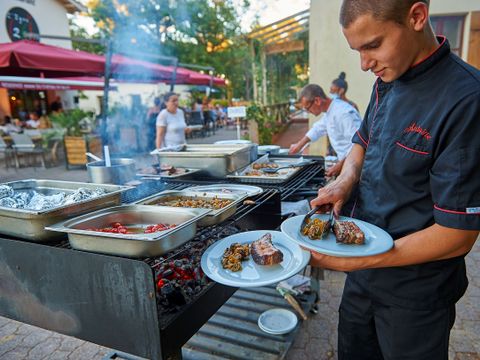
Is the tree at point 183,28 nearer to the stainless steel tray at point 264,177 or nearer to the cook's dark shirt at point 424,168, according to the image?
the stainless steel tray at point 264,177

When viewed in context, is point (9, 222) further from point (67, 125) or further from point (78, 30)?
point (78, 30)

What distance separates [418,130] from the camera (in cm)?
127

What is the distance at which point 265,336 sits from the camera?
2818 millimetres

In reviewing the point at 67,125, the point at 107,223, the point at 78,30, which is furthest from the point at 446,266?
the point at 78,30

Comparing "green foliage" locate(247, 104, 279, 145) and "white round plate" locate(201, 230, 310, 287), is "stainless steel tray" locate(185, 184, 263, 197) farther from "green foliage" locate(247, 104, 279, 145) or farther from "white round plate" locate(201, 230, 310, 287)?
"green foliage" locate(247, 104, 279, 145)

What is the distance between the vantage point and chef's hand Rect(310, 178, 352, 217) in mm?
1633

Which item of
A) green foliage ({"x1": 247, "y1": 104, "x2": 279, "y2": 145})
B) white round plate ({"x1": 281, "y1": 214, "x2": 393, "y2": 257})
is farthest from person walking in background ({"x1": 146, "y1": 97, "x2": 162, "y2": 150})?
white round plate ({"x1": 281, "y1": 214, "x2": 393, "y2": 257})

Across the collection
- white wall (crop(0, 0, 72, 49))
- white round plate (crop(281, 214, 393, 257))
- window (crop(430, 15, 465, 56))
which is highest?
white wall (crop(0, 0, 72, 49))

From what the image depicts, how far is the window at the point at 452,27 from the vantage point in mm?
6430

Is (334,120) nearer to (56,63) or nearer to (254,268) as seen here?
(254,268)

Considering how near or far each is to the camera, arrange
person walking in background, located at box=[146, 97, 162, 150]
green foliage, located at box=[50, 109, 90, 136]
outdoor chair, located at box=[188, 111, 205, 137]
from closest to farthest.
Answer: green foliage, located at box=[50, 109, 90, 136]
person walking in background, located at box=[146, 97, 162, 150]
outdoor chair, located at box=[188, 111, 205, 137]

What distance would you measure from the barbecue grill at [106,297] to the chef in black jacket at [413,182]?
1.91ft

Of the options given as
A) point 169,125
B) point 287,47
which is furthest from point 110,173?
point 287,47

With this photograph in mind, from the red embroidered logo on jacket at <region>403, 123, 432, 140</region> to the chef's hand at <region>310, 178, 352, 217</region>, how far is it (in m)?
0.44
